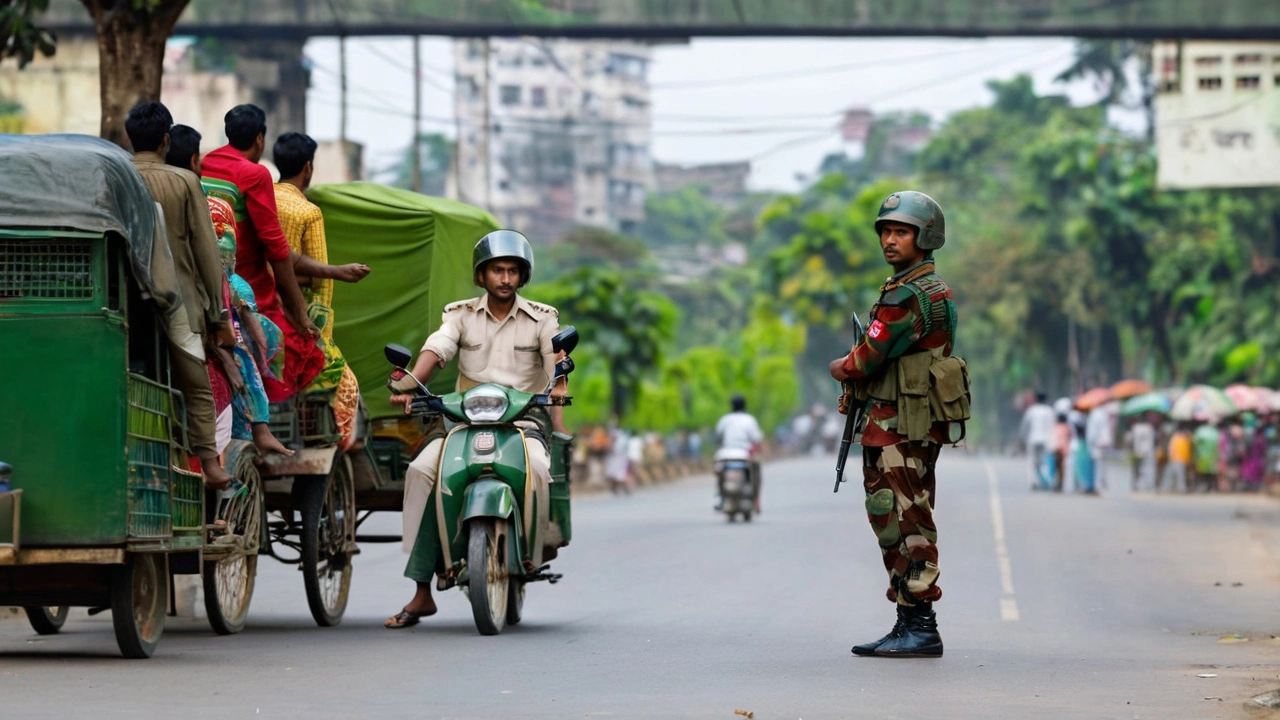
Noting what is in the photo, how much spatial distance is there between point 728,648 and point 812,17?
16535mm

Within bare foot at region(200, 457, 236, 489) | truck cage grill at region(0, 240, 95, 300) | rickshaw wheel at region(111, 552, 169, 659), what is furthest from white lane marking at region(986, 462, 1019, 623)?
truck cage grill at region(0, 240, 95, 300)

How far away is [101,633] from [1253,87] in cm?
3153

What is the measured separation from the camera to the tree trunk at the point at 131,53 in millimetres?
14211

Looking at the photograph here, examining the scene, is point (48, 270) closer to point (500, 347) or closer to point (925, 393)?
point (500, 347)

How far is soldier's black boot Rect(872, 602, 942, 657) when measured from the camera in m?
9.50

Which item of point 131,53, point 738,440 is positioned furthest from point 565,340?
point 738,440

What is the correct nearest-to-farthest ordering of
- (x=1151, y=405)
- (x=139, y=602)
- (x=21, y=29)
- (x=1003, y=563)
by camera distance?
(x=139, y=602), (x=21, y=29), (x=1003, y=563), (x=1151, y=405)

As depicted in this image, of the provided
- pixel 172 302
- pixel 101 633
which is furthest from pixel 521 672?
pixel 101 633

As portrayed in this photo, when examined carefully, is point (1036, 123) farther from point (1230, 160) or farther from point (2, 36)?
point (2, 36)

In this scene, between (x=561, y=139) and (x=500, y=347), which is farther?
(x=561, y=139)

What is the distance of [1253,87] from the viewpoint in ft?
126

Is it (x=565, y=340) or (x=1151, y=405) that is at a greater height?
(x=1151, y=405)

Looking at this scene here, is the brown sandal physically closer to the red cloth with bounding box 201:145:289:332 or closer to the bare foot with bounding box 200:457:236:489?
the red cloth with bounding box 201:145:289:332

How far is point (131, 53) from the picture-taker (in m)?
14.3
